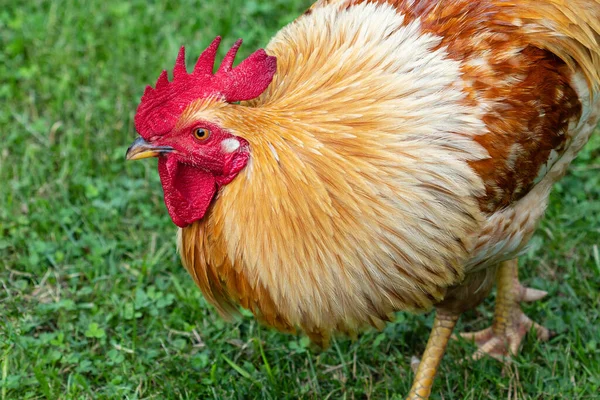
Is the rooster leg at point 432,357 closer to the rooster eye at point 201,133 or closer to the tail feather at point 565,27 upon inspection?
the tail feather at point 565,27

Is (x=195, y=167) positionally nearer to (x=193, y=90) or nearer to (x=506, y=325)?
(x=193, y=90)

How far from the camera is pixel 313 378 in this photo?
3.79 m

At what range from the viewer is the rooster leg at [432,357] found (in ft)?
11.4

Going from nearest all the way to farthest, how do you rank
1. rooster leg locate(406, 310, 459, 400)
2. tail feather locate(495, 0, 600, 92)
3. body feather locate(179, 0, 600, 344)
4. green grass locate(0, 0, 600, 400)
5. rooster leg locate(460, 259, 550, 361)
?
body feather locate(179, 0, 600, 344), tail feather locate(495, 0, 600, 92), rooster leg locate(406, 310, 459, 400), green grass locate(0, 0, 600, 400), rooster leg locate(460, 259, 550, 361)

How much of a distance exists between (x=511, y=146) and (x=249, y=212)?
0.97 metres

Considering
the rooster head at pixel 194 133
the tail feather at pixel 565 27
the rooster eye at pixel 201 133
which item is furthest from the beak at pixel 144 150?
the tail feather at pixel 565 27

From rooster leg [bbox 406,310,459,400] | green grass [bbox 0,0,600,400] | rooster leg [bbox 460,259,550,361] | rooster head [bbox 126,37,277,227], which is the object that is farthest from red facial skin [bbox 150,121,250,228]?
rooster leg [bbox 460,259,550,361]

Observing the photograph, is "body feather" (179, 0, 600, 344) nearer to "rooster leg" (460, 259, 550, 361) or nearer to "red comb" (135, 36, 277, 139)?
"red comb" (135, 36, 277, 139)

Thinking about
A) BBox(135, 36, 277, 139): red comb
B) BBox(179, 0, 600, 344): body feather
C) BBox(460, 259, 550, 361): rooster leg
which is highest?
BBox(135, 36, 277, 139): red comb

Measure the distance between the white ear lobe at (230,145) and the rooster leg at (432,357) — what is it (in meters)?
1.24

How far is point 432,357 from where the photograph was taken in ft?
11.4

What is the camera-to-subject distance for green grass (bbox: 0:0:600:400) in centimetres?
375

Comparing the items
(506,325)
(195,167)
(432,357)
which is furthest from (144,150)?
(506,325)

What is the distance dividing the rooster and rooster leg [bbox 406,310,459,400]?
1.46ft
